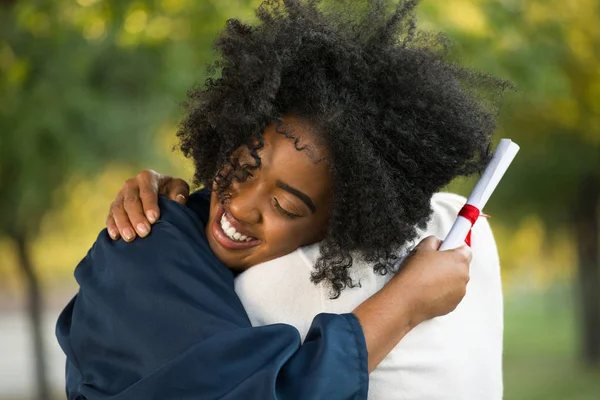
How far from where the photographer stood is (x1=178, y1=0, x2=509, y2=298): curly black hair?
1.95 meters

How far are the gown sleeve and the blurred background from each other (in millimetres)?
600

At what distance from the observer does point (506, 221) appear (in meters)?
10.0

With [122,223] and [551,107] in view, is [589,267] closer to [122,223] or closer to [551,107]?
[551,107]

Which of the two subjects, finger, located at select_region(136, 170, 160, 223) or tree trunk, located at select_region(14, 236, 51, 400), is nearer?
finger, located at select_region(136, 170, 160, 223)

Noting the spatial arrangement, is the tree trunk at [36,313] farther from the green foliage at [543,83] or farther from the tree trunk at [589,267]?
the tree trunk at [589,267]

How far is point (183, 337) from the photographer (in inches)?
71.2

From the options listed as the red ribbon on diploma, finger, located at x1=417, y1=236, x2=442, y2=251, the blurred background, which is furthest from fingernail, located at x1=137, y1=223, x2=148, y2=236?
the red ribbon on diploma

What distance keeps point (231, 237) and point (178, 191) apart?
40 centimetres

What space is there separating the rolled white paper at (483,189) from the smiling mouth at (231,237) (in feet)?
1.52

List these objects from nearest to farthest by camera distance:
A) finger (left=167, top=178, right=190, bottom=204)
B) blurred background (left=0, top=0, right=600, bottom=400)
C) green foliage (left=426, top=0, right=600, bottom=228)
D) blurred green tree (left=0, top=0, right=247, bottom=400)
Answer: finger (left=167, top=178, right=190, bottom=204), blurred green tree (left=0, top=0, right=247, bottom=400), blurred background (left=0, top=0, right=600, bottom=400), green foliage (left=426, top=0, right=600, bottom=228)

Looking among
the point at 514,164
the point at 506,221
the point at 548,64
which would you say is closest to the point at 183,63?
the point at 548,64

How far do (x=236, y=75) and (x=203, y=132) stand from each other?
9.8 inches

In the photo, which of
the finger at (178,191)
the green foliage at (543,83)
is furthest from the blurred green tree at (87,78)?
the finger at (178,191)

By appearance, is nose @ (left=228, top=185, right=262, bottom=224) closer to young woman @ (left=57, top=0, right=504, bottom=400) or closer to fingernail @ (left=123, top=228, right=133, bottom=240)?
young woman @ (left=57, top=0, right=504, bottom=400)
